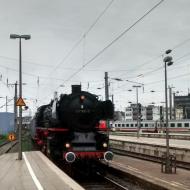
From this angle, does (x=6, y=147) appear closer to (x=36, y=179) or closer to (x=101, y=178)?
(x=101, y=178)

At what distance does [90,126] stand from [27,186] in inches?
260

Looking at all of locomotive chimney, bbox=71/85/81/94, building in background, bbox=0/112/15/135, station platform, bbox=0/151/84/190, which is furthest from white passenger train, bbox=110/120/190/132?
station platform, bbox=0/151/84/190

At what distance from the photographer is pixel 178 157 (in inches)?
1013

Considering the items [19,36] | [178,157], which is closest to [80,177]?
[178,157]

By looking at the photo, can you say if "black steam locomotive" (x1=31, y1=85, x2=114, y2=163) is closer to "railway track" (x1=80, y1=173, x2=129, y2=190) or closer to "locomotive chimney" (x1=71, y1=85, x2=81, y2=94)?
"locomotive chimney" (x1=71, y1=85, x2=81, y2=94)

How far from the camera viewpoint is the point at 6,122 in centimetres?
8012

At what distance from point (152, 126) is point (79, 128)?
55.8 metres

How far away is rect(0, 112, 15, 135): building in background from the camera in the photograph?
78.2 meters

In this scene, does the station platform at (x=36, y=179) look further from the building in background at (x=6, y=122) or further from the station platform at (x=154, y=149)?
the building in background at (x=6, y=122)

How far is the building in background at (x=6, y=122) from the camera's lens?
7816 cm

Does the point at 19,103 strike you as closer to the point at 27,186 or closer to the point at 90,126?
the point at 90,126

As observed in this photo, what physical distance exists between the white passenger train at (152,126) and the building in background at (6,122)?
58.6 feet

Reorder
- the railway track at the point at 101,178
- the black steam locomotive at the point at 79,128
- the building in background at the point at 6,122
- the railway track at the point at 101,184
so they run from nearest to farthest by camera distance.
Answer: the railway track at the point at 101,184 → the railway track at the point at 101,178 → the black steam locomotive at the point at 79,128 → the building in background at the point at 6,122

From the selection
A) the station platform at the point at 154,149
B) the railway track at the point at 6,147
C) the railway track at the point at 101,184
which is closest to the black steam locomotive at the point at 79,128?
the railway track at the point at 101,184
